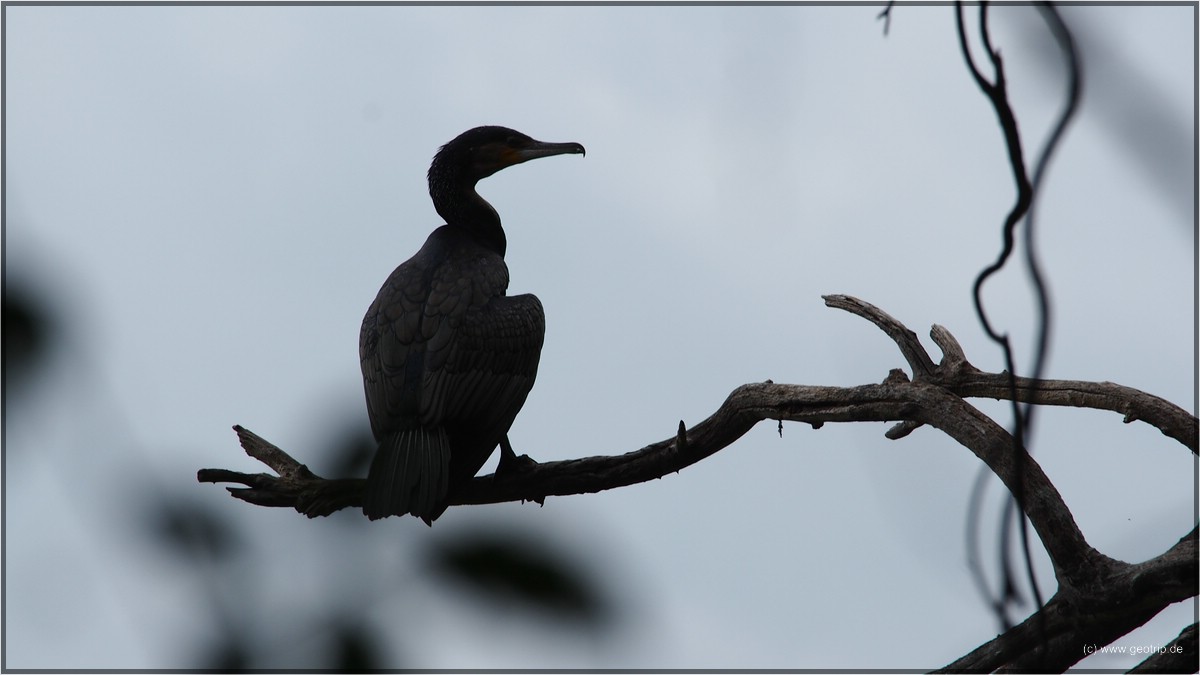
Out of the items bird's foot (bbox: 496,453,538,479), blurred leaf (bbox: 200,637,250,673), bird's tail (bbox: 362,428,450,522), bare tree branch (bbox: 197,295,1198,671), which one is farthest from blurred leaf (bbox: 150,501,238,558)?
bird's foot (bbox: 496,453,538,479)

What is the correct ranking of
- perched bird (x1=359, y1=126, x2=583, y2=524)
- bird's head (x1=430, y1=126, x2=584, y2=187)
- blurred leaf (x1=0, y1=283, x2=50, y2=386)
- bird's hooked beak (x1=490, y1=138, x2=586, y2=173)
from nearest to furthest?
blurred leaf (x1=0, y1=283, x2=50, y2=386), perched bird (x1=359, y1=126, x2=583, y2=524), bird's head (x1=430, y1=126, x2=584, y2=187), bird's hooked beak (x1=490, y1=138, x2=586, y2=173)

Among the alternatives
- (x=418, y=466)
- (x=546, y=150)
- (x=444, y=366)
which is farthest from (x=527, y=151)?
(x=418, y=466)

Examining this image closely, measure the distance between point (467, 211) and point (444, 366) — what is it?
1.36 metres

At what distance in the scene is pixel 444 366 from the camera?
4367 millimetres

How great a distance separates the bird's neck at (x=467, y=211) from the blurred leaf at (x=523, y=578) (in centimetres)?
485

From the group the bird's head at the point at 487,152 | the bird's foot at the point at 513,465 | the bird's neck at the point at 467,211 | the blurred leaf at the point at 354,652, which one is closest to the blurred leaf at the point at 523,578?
the blurred leaf at the point at 354,652

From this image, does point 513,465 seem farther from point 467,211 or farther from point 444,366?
point 467,211

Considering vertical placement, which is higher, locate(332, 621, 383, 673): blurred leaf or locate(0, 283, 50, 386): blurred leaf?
locate(0, 283, 50, 386): blurred leaf

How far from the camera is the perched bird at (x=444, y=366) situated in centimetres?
413

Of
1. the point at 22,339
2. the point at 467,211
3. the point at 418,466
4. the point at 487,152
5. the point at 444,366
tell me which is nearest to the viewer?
the point at 22,339

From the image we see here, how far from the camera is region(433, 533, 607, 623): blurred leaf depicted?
586 mm

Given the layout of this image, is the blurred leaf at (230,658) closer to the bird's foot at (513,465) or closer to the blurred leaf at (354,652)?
the blurred leaf at (354,652)

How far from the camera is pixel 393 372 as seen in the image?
439 cm

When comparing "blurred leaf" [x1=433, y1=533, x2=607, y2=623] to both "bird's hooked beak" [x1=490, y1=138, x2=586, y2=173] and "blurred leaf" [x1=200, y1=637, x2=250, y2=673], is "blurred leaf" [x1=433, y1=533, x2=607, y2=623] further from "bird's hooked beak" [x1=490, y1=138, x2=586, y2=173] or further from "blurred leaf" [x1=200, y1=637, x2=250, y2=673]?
"bird's hooked beak" [x1=490, y1=138, x2=586, y2=173]
